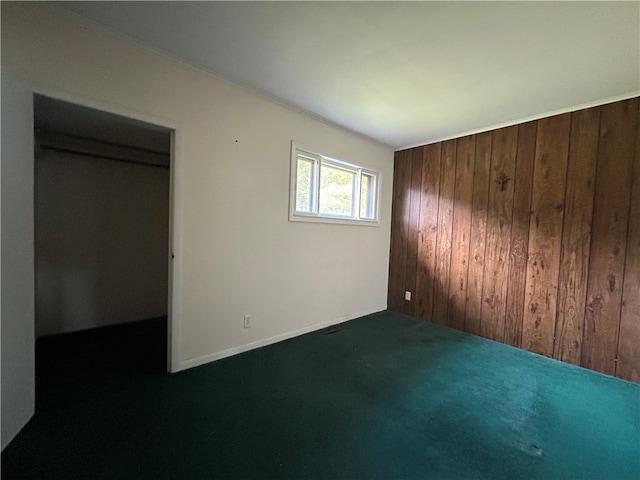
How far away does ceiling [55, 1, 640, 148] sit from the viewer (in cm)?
154

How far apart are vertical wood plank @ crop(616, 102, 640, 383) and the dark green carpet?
17 cm

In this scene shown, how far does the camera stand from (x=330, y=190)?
3.49m

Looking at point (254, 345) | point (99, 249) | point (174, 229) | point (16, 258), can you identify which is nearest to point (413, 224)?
point (254, 345)

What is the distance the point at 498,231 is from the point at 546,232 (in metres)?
0.44

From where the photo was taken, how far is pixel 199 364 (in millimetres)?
2328

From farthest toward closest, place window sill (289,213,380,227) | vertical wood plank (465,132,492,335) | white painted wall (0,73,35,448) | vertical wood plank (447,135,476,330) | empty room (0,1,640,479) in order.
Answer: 1. vertical wood plank (447,135,476,330)
2. vertical wood plank (465,132,492,335)
3. window sill (289,213,380,227)
4. empty room (0,1,640,479)
5. white painted wall (0,73,35,448)

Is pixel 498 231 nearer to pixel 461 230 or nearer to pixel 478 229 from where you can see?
pixel 478 229

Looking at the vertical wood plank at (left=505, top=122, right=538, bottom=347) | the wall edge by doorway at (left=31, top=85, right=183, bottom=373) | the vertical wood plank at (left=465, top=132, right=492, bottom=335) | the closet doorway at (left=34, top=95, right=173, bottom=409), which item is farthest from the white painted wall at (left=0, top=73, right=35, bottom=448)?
the vertical wood plank at (left=505, top=122, right=538, bottom=347)

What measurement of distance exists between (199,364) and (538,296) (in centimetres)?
352

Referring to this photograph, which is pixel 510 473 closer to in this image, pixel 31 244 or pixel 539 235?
pixel 539 235

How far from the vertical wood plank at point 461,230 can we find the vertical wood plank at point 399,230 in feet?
2.34

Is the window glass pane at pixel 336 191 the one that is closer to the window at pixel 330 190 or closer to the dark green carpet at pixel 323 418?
the window at pixel 330 190

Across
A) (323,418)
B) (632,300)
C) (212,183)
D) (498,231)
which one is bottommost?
(323,418)

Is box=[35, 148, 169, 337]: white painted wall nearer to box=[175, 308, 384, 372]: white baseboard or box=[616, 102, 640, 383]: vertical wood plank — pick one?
box=[175, 308, 384, 372]: white baseboard
